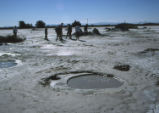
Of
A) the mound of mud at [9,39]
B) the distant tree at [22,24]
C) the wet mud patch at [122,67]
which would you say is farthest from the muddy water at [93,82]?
the distant tree at [22,24]

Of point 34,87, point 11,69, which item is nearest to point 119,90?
point 34,87

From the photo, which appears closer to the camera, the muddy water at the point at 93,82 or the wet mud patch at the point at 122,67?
the muddy water at the point at 93,82

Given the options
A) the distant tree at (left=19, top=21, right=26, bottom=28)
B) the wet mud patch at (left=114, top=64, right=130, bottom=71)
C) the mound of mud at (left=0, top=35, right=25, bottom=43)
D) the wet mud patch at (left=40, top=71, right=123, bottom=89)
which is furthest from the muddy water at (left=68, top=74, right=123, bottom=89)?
the distant tree at (left=19, top=21, right=26, bottom=28)

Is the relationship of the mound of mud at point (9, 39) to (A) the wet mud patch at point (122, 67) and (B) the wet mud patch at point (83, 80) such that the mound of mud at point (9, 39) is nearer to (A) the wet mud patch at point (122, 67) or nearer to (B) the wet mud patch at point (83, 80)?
(B) the wet mud patch at point (83, 80)

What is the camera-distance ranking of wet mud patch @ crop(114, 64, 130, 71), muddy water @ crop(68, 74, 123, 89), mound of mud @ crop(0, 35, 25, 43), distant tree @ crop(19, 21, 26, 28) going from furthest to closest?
distant tree @ crop(19, 21, 26, 28) → mound of mud @ crop(0, 35, 25, 43) → wet mud patch @ crop(114, 64, 130, 71) → muddy water @ crop(68, 74, 123, 89)

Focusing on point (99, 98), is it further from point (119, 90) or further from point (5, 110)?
point (5, 110)

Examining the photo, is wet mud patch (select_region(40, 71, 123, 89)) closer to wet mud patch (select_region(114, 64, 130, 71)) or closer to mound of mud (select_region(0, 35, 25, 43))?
wet mud patch (select_region(114, 64, 130, 71))

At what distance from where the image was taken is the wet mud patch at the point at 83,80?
213 inches

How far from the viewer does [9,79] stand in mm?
5875

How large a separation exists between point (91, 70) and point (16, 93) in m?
3.30

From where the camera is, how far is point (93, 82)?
572cm

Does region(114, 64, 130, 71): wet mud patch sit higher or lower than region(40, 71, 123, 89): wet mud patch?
higher

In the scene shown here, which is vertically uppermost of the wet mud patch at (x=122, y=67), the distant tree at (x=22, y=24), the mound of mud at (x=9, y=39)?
the distant tree at (x=22, y=24)

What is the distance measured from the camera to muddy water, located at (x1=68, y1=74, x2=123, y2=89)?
5.33 m
